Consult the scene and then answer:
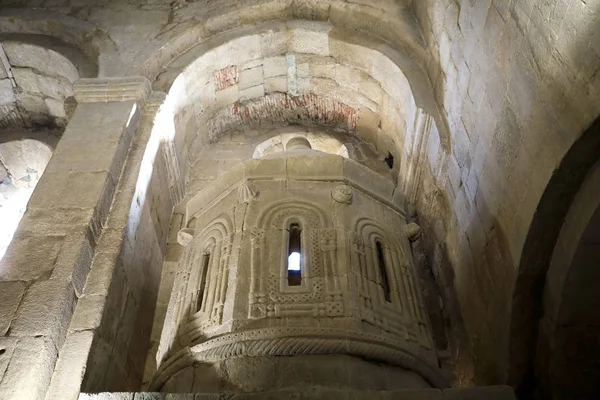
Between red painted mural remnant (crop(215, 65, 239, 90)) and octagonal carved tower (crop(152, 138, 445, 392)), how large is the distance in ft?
6.18

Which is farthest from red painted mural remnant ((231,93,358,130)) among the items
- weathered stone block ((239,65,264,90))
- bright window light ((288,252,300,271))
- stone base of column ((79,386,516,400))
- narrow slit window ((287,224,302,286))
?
stone base of column ((79,386,516,400))

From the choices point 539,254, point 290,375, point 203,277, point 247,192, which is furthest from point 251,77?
point 539,254

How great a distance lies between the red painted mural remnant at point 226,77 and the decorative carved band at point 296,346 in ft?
12.8

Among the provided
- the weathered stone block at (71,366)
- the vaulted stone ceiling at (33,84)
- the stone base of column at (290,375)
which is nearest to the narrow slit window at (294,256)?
the stone base of column at (290,375)

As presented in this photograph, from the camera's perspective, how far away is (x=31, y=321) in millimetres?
3818

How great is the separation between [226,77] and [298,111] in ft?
3.82

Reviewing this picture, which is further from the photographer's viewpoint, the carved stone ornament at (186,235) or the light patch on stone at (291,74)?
the light patch on stone at (291,74)

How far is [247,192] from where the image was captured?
5.23 meters

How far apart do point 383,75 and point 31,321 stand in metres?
4.69

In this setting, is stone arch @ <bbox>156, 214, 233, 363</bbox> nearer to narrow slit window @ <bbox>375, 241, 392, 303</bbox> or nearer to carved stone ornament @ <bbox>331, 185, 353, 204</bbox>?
carved stone ornament @ <bbox>331, 185, 353, 204</bbox>

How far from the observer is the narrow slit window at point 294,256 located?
4730 millimetres

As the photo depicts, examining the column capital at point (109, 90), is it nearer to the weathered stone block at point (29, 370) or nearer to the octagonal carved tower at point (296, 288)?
the octagonal carved tower at point (296, 288)

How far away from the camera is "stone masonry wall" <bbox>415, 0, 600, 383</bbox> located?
3.29 meters

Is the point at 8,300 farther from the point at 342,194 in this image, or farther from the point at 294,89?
the point at 294,89
